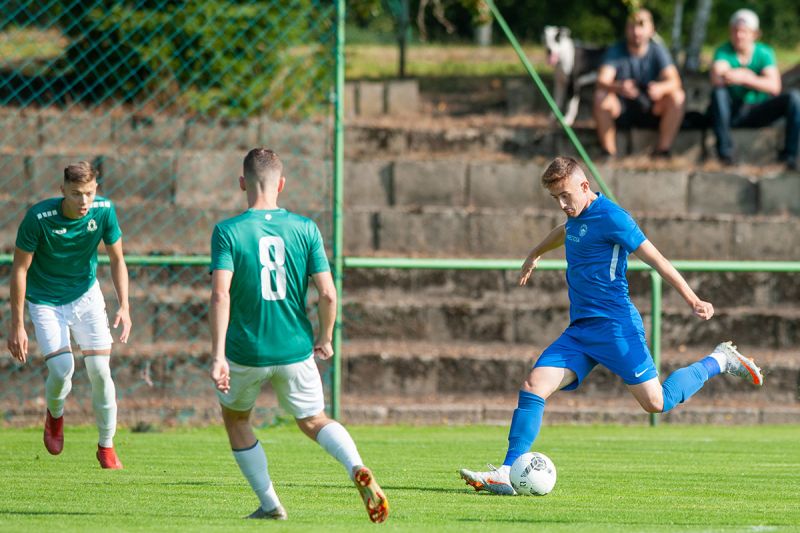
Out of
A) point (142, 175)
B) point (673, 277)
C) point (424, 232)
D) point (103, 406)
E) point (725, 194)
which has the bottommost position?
point (103, 406)

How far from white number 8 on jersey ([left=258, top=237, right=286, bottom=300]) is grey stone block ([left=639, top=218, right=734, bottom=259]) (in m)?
9.11

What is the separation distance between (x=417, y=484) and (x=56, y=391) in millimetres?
2523

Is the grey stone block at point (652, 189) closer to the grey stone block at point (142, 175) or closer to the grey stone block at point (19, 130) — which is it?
the grey stone block at point (142, 175)

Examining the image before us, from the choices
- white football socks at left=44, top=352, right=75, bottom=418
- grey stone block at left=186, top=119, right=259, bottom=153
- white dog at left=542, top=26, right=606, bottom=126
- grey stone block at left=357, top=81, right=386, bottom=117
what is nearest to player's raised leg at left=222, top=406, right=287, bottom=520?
white football socks at left=44, top=352, right=75, bottom=418

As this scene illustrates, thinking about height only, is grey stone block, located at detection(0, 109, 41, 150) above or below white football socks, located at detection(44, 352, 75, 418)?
above

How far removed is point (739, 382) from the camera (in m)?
12.1

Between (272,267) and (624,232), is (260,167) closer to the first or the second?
(272,267)

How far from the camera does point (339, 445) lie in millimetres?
5363

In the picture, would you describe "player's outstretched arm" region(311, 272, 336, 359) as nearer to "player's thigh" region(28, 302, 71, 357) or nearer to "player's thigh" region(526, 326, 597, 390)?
"player's thigh" region(526, 326, 597, 390)

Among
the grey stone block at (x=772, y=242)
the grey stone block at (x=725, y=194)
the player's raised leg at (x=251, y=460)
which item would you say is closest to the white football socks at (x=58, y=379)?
→ the player's raised leg at (x=251, y=460)

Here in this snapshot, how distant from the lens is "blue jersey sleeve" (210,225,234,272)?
525cm

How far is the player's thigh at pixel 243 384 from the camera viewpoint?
17.4 feet

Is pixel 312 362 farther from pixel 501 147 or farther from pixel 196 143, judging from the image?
pixel 501 147

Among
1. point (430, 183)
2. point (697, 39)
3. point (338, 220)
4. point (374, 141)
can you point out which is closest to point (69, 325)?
point (338, 220)
